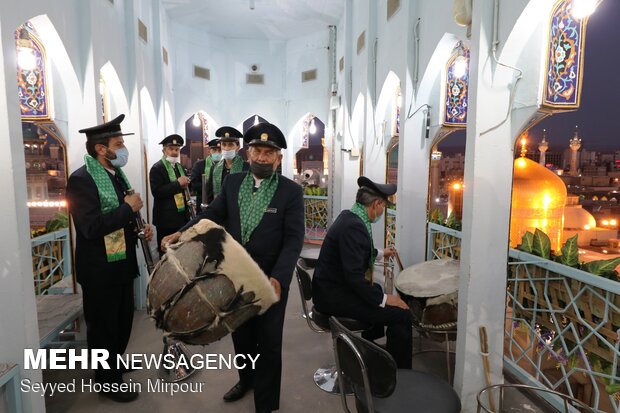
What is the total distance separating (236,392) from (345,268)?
1.25 metres

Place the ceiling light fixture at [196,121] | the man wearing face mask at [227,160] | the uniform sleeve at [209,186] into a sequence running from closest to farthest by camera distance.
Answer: the man wearing face mask at [227,160], the uniform sleeve at [209,186], the ceiling light fixture at [196,121]

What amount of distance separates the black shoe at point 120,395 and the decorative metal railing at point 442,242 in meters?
3.18

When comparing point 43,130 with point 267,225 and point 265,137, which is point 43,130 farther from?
point 267,225

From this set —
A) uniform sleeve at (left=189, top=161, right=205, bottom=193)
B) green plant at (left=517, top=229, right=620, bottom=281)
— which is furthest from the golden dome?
uniform sleeve at (left=189, top=161, right=205, bottom=193)

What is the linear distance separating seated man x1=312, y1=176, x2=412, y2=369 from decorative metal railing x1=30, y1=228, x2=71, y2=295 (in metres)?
2.73

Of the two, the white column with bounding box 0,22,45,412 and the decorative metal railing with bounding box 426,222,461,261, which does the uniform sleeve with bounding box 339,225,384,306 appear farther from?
the white column with bounding box 0,22,45,412

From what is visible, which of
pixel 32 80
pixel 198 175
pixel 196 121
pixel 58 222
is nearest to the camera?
pixel 32 80

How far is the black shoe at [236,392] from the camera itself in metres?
2.76

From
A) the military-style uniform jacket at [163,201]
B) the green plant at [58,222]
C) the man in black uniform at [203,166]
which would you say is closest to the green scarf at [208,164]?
the man in black uniform at [203,166]

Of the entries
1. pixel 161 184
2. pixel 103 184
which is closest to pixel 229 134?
pixel 161 184

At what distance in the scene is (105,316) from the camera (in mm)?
2645

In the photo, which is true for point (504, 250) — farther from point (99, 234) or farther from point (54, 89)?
point (54, 89)

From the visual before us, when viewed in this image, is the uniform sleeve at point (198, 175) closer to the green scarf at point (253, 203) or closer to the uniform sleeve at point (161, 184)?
the uniform sleeve at point (161, 184)

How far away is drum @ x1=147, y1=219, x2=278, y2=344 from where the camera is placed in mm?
1752
